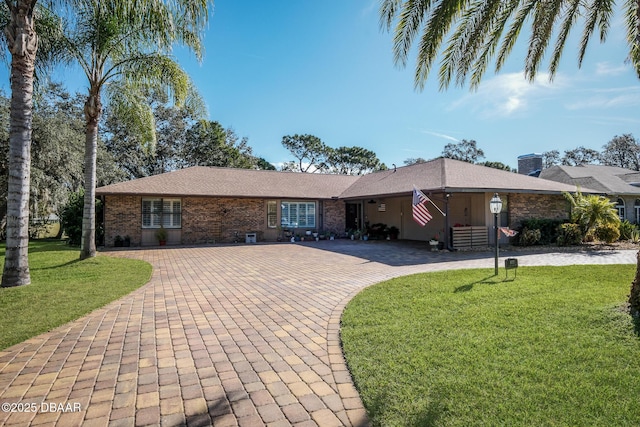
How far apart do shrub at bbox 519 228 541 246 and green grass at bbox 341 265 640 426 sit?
8864 mm

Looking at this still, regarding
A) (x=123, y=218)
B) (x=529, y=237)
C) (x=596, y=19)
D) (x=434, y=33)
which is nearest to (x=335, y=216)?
(x=529, y=237)

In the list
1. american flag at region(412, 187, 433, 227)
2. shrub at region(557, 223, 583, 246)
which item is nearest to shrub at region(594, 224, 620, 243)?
shrub at region(557, 223, 583, 246)

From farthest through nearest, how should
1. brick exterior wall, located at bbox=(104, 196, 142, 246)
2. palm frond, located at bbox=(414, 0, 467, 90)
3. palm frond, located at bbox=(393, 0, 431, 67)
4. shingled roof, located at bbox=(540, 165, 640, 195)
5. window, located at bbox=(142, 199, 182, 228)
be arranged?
1. shingled roof, located at bbox=(540, 165, 640, 195)
2. window, located at bbox=(142, 199, 182, 228)
3. brick exterior wall, located at bbox=(104, 196, 142, 246)
4. palm frond, located at bbox=(393, 0, 431, 67)
5. palm frond, located at bbox=(414, 0, 467, 90)

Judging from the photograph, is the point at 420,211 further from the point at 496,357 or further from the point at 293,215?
the point at 293,215

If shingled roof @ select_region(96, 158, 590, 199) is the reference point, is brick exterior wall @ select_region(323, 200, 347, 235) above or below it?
below

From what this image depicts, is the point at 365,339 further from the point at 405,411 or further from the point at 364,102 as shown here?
the point at 364,102

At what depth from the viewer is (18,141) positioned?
22.8ft

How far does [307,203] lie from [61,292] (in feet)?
47.9

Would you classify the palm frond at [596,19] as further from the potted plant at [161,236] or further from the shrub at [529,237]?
the potted plant at [161,236]

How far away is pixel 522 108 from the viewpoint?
12.0m

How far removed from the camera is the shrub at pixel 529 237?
14.7 metres

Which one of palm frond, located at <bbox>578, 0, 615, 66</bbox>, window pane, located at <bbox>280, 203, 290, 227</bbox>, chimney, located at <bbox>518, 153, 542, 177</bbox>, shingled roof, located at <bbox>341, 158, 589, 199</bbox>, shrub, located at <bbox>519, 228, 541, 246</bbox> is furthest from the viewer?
chimney, located at <bbox>518, 153, 542, 177</bbox>

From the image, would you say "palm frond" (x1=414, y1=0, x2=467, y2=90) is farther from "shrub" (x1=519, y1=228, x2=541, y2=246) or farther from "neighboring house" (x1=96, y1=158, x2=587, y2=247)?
"shrub" (x1=519, y1=228, x2=541, y2=246)

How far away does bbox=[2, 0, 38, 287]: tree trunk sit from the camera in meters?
6.92
